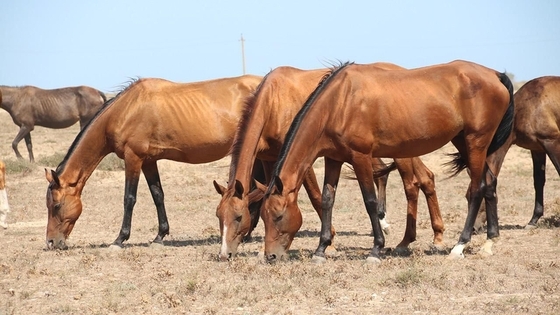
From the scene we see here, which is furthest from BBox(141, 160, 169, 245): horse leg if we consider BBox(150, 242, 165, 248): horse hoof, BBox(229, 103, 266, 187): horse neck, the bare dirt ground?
BBox(229, 103, 266, 187): horse neck

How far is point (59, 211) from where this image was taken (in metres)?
11.7

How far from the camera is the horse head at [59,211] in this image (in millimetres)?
11656

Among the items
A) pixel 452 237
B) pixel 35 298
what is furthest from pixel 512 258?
pixel 35 298

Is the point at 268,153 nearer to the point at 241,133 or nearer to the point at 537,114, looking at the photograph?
the point at 241,133

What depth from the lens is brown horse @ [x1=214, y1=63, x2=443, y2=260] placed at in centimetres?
1013

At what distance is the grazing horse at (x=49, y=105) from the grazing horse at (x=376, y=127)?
19747 mm

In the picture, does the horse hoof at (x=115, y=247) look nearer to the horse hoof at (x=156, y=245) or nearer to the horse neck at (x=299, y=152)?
the horse hoof at (x=156, y=245)

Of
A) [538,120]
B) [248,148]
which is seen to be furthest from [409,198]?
[538,120]

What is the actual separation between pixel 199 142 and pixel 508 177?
11.9 m

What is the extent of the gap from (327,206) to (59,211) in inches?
146

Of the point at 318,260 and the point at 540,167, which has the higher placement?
the point at 318,260

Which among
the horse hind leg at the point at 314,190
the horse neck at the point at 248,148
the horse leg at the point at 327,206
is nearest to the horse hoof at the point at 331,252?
the horse hind leg at the point at 314,190

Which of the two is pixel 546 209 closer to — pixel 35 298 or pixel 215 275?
pixel 215 275

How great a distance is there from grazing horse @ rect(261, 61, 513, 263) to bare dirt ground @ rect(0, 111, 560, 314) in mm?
530
